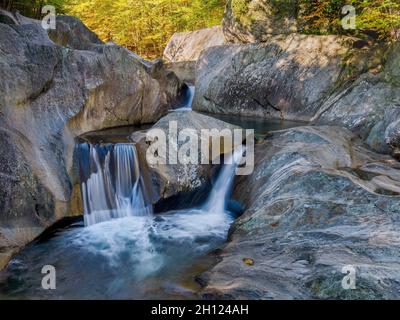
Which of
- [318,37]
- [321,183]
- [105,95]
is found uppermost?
[318,37]

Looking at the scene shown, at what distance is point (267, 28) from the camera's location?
13547mm

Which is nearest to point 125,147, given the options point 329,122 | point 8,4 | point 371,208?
point 371,208

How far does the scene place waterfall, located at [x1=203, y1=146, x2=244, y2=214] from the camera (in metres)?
7.28

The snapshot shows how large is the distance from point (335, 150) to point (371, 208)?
235cm

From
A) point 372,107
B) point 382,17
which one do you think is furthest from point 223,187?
point 382,17

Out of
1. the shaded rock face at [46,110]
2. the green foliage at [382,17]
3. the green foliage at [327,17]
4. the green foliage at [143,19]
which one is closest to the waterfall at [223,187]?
the shaded rock face at [46,110]

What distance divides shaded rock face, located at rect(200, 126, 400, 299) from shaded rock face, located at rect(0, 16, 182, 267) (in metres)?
3.02

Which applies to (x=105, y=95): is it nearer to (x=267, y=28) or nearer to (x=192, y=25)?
(x=267, y=28)

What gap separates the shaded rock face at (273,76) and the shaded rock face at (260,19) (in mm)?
408
